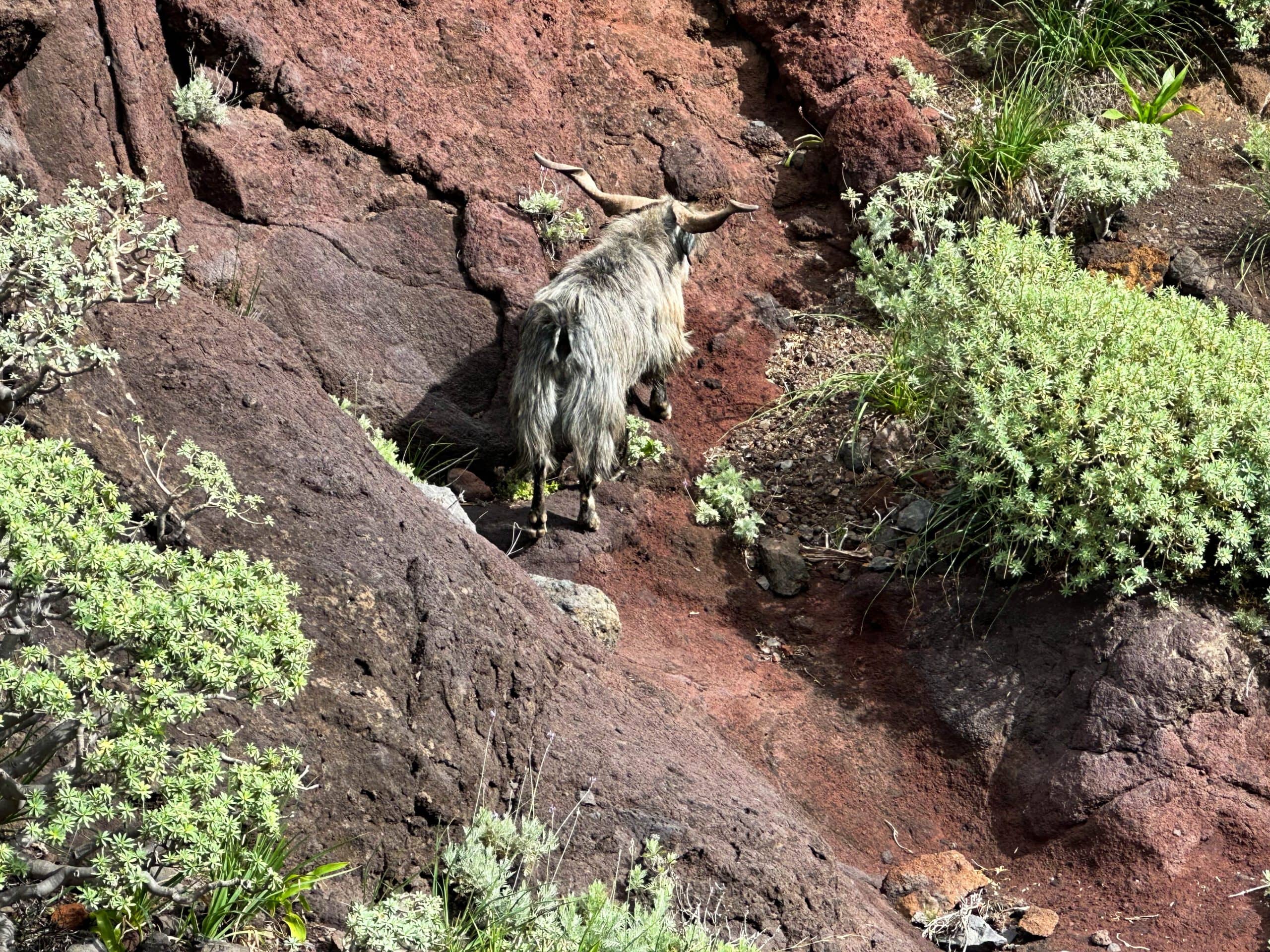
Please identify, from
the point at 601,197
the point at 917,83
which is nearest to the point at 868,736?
the point at 601,197

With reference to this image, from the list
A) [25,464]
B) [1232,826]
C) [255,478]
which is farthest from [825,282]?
[25,464]

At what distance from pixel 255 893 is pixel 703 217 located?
5.18 m

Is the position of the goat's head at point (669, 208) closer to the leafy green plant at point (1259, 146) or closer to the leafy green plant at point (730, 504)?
the leafy green plant at point (730, 504)

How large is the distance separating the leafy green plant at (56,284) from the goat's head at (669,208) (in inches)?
144

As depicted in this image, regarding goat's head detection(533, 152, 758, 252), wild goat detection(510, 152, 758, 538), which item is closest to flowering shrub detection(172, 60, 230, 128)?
goat's head detection(533, 152, 758, 252)

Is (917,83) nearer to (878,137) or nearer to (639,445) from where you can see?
(878,137)

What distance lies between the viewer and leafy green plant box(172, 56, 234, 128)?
7.12m

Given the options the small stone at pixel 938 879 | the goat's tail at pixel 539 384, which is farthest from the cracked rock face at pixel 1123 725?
the goat's tail at pixel 539 384

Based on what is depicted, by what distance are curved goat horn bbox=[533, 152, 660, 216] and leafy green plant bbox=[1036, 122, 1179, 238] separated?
9.40 ft

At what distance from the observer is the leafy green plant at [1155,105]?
9.02 meters

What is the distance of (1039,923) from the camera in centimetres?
530

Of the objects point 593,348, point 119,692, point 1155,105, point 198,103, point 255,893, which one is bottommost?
point 255,893

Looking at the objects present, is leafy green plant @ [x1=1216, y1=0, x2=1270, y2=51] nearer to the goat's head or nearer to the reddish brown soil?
the goat's head

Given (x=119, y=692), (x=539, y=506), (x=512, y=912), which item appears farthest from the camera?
(x=539, y=506)
